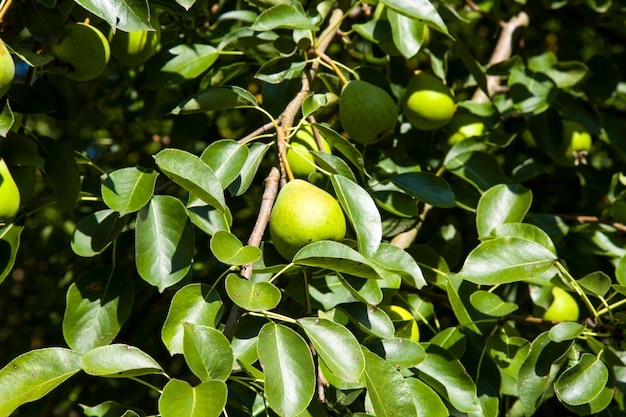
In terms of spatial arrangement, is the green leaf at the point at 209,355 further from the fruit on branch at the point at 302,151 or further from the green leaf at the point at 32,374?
the fruit on branch at the point at 302,151

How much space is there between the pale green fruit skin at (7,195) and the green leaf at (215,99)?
0.37m

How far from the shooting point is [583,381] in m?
1.34

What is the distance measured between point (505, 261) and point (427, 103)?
569 millimetres

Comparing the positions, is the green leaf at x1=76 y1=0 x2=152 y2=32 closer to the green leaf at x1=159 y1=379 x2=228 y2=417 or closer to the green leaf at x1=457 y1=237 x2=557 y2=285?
the green leaf at x1=159 y1=379 x2=228 y2=417

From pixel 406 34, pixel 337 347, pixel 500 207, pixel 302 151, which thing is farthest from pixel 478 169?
pixel 337 347

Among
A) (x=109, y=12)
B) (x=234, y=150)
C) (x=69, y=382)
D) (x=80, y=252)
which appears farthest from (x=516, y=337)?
(x=69, y=382)

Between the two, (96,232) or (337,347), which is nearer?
(337,347)

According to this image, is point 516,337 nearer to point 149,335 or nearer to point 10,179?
point 10,179

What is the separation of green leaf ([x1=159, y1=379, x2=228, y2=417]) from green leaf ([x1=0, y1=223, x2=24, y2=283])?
0.62m

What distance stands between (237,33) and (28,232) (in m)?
1.71

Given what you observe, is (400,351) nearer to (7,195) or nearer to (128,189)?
(128,189)

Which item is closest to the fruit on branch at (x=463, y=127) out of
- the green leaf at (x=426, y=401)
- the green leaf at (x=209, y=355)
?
the green leaf at (x=426, y=401)

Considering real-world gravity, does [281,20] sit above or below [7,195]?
above

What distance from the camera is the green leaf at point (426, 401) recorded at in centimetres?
129
